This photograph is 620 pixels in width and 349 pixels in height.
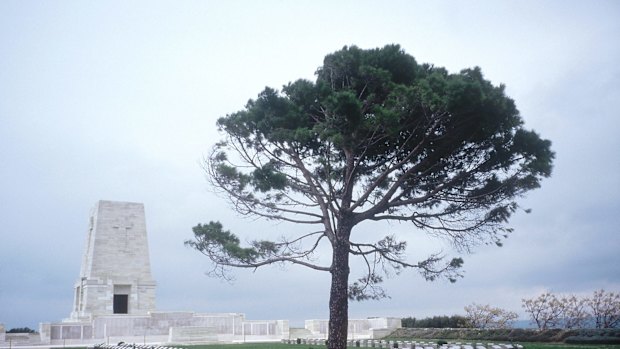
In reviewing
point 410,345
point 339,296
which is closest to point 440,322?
point 410,345

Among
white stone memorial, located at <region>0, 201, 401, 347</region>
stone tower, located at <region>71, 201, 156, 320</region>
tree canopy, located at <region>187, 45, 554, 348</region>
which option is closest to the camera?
tree canopy, located at <region>187, 45, 554, 348</region>

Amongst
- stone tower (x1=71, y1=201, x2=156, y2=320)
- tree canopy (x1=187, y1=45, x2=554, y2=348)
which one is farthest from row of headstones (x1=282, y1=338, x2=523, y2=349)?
stone tower (x1=71, y1=201, x2=156, y2=320)

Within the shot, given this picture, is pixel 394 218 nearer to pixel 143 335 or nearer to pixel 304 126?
pixel 304 126

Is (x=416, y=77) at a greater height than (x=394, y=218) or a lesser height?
greater

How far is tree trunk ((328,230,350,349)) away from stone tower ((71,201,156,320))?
61.4 ft

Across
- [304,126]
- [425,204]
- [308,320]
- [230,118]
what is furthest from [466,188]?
[308,320]

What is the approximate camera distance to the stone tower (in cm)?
3016

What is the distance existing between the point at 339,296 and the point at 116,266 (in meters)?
19.3

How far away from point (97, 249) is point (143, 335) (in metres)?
5.47

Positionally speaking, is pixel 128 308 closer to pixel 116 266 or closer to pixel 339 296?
pixel 116 266

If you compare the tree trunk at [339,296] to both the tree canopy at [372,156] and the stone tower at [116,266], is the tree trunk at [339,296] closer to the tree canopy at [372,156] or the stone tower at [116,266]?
the tree canopy at [372,156]

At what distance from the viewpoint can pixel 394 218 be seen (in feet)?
54.2

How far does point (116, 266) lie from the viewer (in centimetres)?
3102

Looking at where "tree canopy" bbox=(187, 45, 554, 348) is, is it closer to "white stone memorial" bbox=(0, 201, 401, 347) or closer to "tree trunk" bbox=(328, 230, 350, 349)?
"tree trunk" bbox=(328, 230, 350, 349)
